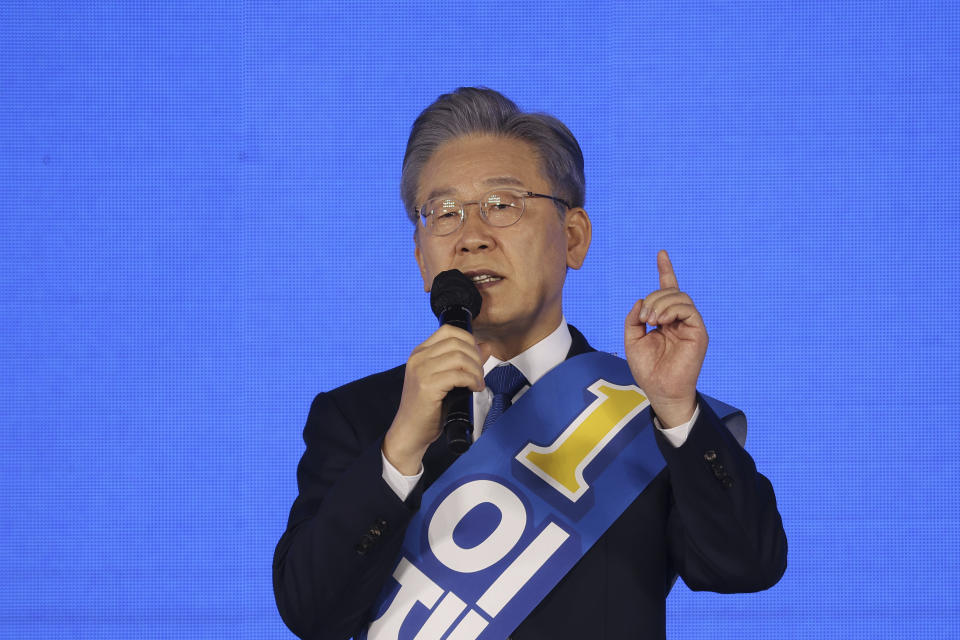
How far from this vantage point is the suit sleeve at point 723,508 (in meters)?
1.19

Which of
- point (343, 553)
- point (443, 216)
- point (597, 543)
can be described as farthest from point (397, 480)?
point (443, 216)

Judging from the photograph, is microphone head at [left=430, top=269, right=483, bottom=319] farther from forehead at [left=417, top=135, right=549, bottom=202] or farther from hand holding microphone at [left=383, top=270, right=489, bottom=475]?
forehead at [left=417, top=135, right=549, bottom=202]

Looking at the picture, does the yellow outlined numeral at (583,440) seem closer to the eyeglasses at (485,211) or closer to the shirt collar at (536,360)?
the shirt collar at (536,360)

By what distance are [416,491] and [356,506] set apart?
79 millimetres

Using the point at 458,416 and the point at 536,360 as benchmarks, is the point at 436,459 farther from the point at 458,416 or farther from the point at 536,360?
the point at 458,416

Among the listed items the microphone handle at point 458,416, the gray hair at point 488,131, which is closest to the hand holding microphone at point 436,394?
the microphone handle at point 458,416

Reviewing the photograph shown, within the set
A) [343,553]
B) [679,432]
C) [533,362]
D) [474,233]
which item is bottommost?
[343,553]

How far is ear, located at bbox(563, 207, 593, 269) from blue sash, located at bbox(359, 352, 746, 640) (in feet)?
0.53

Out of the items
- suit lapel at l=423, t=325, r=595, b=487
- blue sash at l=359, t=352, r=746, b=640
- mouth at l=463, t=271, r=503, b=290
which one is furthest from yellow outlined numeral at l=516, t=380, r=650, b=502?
mouth at l=463, t=271, r=503, b=290

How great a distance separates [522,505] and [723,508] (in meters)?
0.34

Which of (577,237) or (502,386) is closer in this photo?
(502,386)

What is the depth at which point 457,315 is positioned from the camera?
1248 millimetres

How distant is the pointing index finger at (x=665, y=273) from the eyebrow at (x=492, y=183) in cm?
29

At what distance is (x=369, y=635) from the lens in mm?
1362
